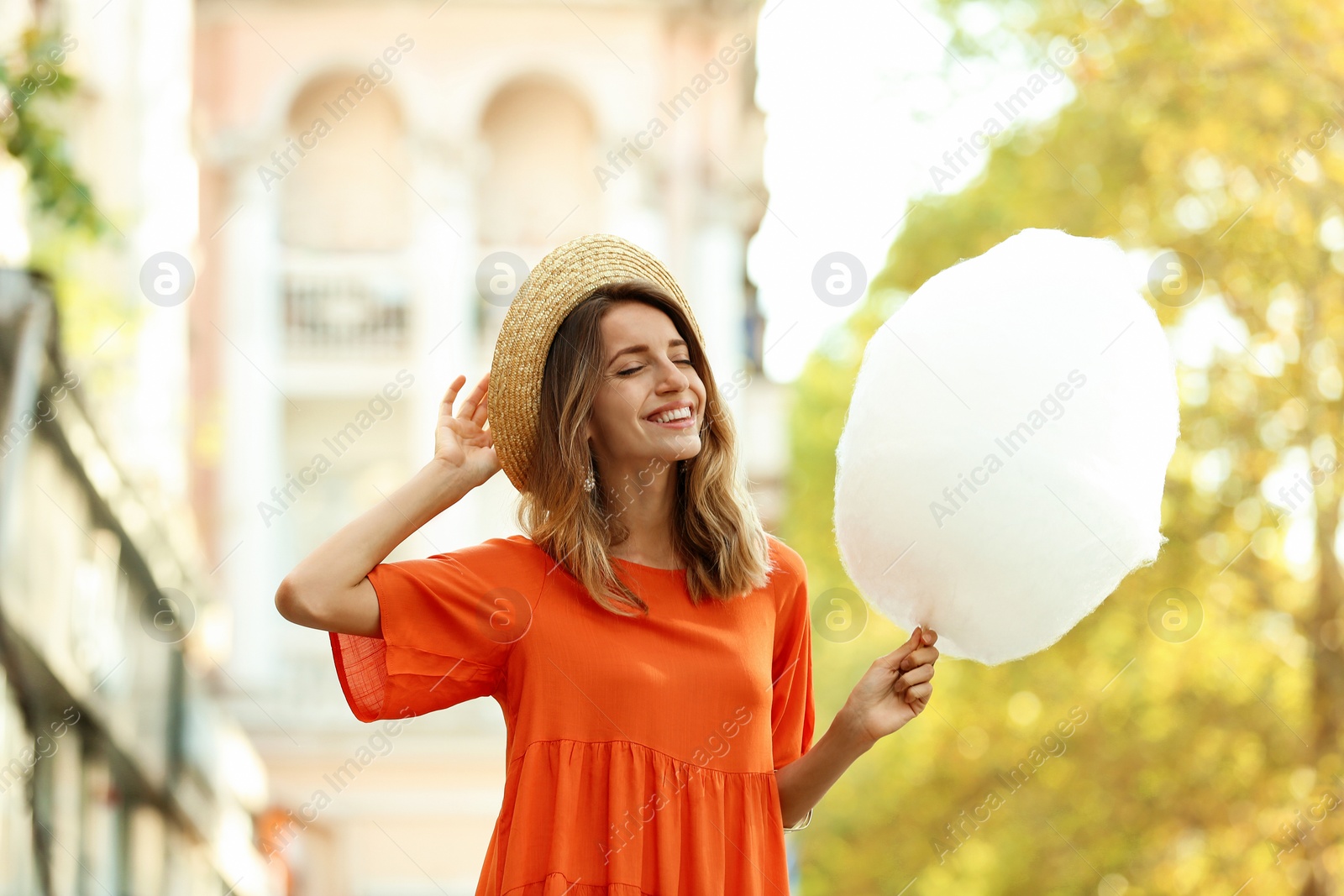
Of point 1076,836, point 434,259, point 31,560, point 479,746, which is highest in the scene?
point 434,259

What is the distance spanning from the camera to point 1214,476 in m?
8.12

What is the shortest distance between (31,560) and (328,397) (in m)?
9.84

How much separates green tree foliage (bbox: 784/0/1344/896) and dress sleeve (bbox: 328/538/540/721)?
20.9 ft

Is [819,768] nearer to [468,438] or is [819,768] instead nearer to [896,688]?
[896,688]

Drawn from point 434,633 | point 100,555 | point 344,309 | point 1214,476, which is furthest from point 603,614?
point 344,309

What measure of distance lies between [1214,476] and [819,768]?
696 centimetres

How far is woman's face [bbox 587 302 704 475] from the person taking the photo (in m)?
1.83

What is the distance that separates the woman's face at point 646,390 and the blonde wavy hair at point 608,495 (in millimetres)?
18

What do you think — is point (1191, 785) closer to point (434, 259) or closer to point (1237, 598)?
point (1237, 598)

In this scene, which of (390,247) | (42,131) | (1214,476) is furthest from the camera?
(390,247)

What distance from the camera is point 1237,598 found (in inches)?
320

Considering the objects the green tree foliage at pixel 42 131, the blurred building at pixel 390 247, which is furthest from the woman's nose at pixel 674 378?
the blurred building at pixel 390 247

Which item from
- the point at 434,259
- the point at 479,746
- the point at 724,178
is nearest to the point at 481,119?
the point at 434,259

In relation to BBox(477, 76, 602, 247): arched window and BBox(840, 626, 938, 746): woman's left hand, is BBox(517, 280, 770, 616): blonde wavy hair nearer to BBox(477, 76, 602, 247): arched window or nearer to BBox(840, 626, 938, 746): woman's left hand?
BBox(840, 626, 938, 746): woman's left hand
